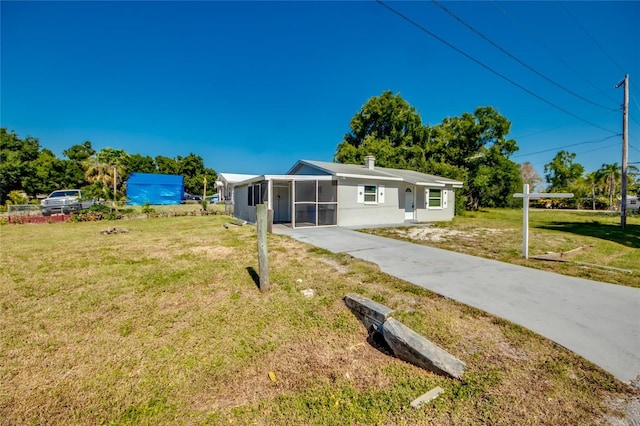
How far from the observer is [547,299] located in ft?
12.9

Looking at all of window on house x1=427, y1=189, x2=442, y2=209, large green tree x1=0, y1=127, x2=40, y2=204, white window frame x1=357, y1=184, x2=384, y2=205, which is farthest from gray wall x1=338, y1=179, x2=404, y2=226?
large green tree x1=0, y1=127, x2=40, y2=204

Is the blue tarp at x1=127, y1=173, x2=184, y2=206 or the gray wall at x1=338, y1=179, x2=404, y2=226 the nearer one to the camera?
the gray wall at x1=338, y1=179, x2=404, y2=226

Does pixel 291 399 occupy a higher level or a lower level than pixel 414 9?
lower

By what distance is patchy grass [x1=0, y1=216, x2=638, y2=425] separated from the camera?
82.4 inches

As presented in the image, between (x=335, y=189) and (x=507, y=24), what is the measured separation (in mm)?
8061

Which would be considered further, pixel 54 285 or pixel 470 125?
pixel 470 125

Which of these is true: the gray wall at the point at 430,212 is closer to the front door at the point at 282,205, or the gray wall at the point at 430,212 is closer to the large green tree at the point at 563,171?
the front door at the point at 282,205

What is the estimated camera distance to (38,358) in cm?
276

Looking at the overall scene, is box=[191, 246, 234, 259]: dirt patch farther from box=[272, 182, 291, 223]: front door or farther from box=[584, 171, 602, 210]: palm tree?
box=[584, 171, 602, 210]: palm tree

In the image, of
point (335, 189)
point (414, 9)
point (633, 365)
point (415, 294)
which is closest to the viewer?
point (633, 365)

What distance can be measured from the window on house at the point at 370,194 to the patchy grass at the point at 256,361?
9196mm

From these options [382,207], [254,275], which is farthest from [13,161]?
[254,275]

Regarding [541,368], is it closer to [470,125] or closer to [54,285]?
[54,285]

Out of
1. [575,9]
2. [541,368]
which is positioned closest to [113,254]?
[541,368]
